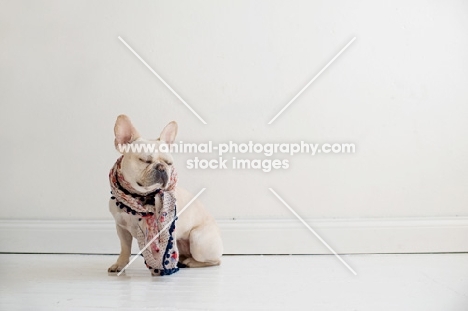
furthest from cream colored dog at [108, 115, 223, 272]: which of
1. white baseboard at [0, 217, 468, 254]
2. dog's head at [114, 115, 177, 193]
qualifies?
white baseboard at [0, 217, 468, 254]

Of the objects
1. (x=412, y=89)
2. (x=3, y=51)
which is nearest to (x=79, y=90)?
(x=3, y=51)

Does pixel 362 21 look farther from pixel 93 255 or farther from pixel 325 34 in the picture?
pixel 93 255

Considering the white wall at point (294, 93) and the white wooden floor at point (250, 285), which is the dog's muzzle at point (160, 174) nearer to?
the white wooden floor at point (250, 285)

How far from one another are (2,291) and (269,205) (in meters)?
1.02

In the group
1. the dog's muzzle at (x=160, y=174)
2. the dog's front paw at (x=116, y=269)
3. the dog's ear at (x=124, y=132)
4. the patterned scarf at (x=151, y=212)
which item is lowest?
the dog's front paw at (x=116, y=269)

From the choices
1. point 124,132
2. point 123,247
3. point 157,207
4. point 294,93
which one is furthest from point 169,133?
point 294,93

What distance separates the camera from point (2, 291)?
145 cm

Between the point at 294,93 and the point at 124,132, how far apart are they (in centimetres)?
77

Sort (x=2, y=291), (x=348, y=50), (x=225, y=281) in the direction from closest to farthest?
(x=2, y=291)
(x=225, y=281)
(x=348, y=50)

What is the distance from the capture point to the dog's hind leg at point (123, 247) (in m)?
1.66

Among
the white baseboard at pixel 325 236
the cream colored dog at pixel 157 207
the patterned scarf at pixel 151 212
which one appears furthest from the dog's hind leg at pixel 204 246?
the white baseboard at pixel 325 236

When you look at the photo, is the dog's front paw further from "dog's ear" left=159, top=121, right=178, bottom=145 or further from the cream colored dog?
"dog's ear" left=159, top=121, right=178, bottom=145

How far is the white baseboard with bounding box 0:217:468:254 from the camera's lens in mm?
2109

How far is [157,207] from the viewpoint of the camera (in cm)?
157
